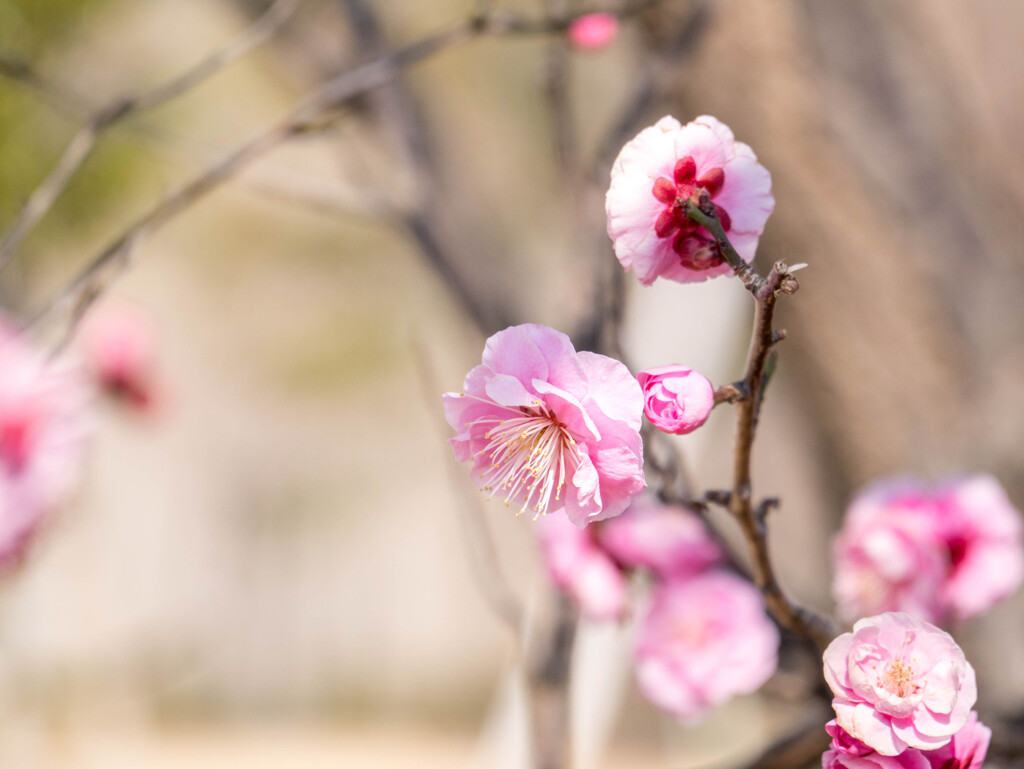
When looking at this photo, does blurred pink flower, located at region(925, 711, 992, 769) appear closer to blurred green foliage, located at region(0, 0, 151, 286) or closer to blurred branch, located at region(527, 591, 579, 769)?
blurred branch, located at region(527, 591, 579, 769)

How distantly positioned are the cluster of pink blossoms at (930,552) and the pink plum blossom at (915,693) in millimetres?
235

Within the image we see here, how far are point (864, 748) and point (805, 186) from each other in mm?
704

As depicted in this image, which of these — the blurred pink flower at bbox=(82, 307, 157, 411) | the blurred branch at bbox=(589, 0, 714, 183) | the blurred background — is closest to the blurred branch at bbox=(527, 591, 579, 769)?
the blurred background

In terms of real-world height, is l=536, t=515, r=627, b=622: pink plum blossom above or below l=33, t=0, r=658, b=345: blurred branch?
below

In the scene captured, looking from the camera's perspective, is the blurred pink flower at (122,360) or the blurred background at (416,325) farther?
the blurred pink flower at (122,360)

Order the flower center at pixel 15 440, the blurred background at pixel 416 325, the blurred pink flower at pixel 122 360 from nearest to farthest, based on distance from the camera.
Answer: the flower center at pixel 15 440, the blurred background at pixel 416 325, the blurred pink flower at pixel 122 360

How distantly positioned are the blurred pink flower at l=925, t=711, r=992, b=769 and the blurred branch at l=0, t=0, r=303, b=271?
415mm

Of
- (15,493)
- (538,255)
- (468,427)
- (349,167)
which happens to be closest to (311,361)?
(538,255)

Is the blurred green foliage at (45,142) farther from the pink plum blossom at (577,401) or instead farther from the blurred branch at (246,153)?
the pink plum blossom at (577,401)

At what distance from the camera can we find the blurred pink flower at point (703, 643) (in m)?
0.56

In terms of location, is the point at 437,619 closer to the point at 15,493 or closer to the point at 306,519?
the point at 306,519

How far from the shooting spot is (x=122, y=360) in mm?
1043

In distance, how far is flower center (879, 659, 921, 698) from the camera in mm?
239

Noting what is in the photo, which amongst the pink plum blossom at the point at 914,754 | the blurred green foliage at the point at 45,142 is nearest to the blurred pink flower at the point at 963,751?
the pink plum blossom at the point at 914,754
